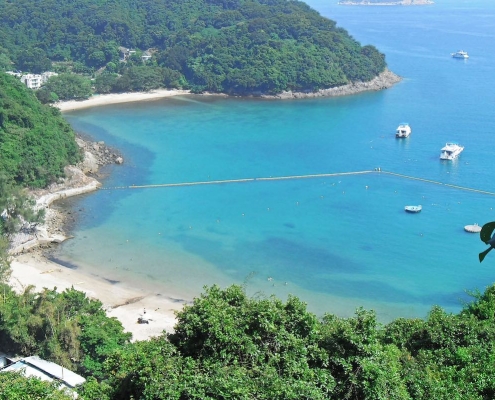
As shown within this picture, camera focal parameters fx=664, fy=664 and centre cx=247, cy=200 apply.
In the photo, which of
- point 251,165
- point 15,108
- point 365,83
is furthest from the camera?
point 365,83

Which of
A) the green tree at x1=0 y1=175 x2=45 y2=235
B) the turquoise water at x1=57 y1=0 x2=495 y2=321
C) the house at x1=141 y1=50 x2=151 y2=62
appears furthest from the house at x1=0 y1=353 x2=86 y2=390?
the house at x1=141 y1=50 x2=151 y2=62

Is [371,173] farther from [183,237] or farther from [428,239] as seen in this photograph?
[183,237]

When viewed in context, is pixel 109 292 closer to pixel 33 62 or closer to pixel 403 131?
pixel 403 131

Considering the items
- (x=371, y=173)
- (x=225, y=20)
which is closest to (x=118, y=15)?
(x=225, y=20)

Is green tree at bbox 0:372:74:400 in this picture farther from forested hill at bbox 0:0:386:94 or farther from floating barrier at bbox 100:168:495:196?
forested hill at bbox 0:0:386:94

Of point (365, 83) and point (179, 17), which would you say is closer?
point (365, 83)

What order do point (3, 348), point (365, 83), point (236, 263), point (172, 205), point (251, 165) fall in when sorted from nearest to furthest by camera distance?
point (3, 348), point (236, 263), point (172, 205), point (251, 165), point (365, 83)

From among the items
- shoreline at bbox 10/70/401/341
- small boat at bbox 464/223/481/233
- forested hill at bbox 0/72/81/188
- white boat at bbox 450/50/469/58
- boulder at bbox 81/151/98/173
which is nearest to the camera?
shoreline at bbox 10/70/401/341

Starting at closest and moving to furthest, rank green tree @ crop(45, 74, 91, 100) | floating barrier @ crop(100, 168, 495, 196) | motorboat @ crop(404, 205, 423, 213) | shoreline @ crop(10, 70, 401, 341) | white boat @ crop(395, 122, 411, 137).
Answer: shoreline @ crop(10, 70, 401, 341) → motorboat @ crop(404, 205, 423, 213) → floating barrier @ crop(100, 168, 495, 196) → white boat @ crop(395, 122, 411, 137) → green tree @ crop(45, 74, 91, 100)
